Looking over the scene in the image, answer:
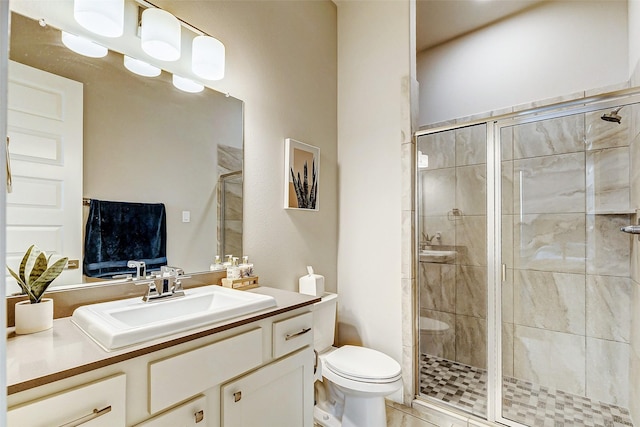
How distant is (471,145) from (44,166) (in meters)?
2.28

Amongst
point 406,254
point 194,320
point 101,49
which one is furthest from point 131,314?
point 406,254

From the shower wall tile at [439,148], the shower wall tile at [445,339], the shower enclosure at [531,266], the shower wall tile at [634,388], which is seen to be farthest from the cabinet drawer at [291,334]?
the shower wall tile at [634,388]

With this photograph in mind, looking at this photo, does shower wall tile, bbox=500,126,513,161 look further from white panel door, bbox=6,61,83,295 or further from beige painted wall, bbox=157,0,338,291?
white panel door, bbox=6,61,83,295

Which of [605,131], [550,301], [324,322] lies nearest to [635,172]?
[605,131]

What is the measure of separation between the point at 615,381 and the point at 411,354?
1245 millimetres

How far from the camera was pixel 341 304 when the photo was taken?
7.83 feet

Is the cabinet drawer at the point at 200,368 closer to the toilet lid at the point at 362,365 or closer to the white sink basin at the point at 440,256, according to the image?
the toilet lid at the point at 362,365

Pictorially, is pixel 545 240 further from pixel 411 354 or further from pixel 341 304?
pixel 341 304

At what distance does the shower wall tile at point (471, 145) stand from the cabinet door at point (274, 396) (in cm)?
166

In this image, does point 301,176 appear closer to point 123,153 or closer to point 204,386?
point 123,153

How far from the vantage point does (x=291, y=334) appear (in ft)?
4.10

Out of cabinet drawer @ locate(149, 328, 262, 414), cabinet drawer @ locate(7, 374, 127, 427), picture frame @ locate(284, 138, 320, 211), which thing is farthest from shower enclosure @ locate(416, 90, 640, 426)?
cabinet drawer @ locate(7, 374, 127, 427)

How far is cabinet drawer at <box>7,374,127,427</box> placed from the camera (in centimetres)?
63

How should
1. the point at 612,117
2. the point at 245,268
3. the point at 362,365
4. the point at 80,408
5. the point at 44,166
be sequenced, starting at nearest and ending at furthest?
the point at 80,408, the point at 44,166, the point at 245,268, the point at 362,365, the point at 612,117
